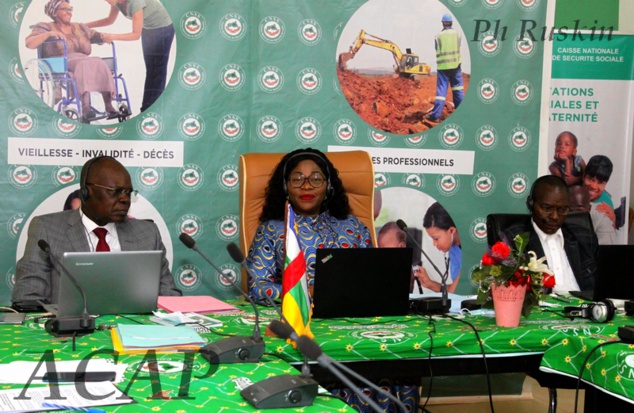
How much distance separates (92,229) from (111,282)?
803 millimetres

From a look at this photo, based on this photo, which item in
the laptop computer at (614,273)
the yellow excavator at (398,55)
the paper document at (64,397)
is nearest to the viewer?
the paper document at (64,397)

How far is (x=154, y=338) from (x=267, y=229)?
4.45 ft

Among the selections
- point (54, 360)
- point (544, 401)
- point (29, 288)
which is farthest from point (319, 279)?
point (544, 401)

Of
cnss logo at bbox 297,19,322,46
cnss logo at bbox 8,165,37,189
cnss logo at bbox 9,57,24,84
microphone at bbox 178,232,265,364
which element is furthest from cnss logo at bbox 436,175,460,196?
microphone at bbox 178,232,265,364

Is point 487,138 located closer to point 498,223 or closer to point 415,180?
point 415,180

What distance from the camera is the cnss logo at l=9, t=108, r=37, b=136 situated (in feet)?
12.7

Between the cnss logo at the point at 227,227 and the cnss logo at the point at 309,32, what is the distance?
1.04 metres

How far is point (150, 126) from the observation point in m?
4.04

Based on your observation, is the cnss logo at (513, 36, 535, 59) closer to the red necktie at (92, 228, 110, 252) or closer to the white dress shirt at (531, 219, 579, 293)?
the white dress shirt at (531, 219, 579, 293)

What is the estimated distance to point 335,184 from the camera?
369cm

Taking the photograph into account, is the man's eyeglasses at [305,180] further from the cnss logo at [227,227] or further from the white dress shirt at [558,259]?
the white dress shirt at [558,259]

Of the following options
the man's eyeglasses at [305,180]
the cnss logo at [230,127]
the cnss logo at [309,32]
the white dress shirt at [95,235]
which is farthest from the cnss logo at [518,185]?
the white dress shirt at [95,235]

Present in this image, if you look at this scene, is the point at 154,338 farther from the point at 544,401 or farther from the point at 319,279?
the point at 544,401

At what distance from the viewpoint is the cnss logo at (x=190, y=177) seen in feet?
13.4
